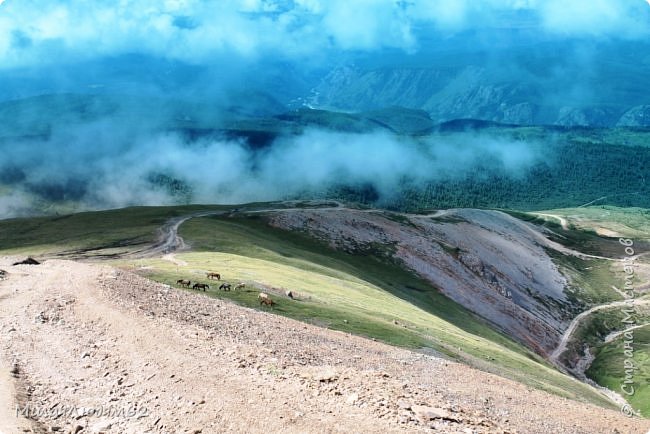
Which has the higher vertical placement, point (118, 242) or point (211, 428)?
point (211, 428)

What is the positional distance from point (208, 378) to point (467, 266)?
137793 mm

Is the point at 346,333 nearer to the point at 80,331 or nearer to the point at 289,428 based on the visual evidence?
the point at 80,331

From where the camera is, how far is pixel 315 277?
98812mm

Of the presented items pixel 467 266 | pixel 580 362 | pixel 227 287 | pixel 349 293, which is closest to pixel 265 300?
pixel 227 287

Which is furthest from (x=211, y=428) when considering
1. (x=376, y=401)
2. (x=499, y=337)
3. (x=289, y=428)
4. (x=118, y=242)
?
(x=118, y=242)

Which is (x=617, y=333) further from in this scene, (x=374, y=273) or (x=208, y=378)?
(x=208, y=378)

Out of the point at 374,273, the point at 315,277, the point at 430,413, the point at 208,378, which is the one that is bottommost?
the point at 374,273

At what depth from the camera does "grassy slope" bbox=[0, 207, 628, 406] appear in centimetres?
6931

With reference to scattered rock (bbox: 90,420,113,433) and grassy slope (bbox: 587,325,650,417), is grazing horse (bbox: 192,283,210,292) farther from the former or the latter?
grassy slope (bbox: 587,325,650,417)

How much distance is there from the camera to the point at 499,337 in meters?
114

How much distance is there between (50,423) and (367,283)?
83.3 meters

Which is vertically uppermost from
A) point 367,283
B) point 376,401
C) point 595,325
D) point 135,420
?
point 376,401

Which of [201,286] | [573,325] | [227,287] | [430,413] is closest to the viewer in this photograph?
[430,413]

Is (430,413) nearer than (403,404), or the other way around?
(430,413)
